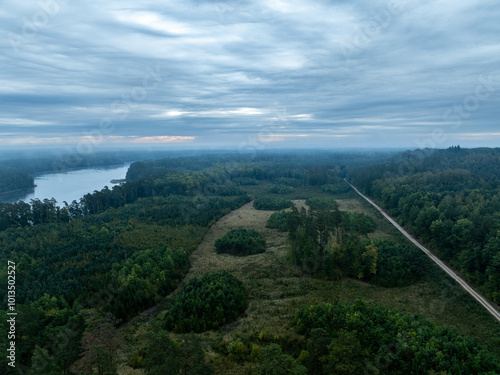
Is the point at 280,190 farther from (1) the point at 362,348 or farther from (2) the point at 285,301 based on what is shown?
(1) the point at 362,348

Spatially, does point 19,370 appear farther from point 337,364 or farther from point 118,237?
point 118,237

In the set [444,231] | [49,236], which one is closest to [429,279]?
[444,231]

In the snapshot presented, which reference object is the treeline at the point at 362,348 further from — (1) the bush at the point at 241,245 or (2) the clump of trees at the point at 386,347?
(1) the bush at the point at 241,245

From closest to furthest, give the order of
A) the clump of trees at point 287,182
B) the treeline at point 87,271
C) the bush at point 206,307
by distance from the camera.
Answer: the treeline at point 87,271, the bush at point 206,307, the clump of trees at point 287,182

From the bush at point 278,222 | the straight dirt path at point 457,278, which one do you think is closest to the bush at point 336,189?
the straight dirt path at point 457,278

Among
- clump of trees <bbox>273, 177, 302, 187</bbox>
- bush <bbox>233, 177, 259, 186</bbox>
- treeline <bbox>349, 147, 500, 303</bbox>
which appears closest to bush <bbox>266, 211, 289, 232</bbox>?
treeline <bbox>349, 147, 500, 303</bbox>

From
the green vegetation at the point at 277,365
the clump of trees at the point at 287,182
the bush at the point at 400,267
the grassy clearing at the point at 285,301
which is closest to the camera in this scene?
the green vegetation at the point at 277,365
